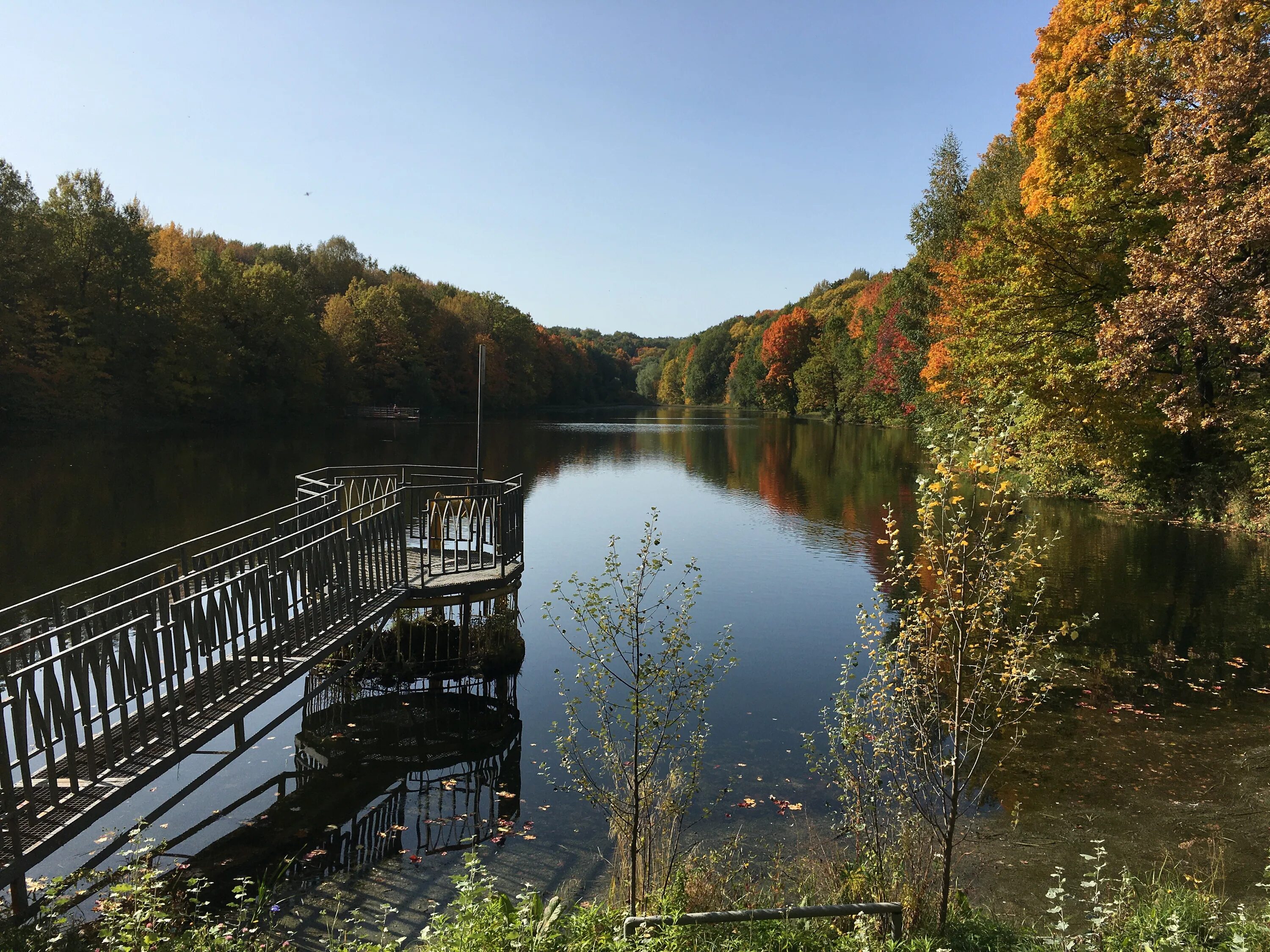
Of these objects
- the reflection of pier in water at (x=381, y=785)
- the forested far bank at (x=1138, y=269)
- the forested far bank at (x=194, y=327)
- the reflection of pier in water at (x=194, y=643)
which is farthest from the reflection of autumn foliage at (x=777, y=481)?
the forested far bank at (x=194, y=327)

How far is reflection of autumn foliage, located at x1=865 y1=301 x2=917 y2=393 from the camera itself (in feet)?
177

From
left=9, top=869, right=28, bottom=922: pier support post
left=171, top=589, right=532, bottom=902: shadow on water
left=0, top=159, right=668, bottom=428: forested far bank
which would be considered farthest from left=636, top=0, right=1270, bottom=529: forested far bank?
left=0, top=159, right=668, bottom=428: forested far bank

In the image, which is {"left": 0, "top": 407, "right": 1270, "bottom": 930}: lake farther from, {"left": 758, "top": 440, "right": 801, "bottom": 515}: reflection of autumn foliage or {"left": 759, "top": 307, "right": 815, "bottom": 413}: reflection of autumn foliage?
{"left": 759, "top": 307, "right": 815, "bottom": 413}: reflection of autumn foliage

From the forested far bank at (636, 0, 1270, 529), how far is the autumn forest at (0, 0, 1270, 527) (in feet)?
0.22

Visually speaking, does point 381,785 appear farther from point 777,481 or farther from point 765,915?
point 777,481

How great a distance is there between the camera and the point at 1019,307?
21.7 meters

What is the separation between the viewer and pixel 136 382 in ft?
160

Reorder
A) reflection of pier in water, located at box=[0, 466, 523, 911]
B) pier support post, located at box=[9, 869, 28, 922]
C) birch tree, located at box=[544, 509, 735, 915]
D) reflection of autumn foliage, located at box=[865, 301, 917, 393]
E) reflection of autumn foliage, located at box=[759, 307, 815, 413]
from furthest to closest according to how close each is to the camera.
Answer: reflection of autumn foliage, located at box=[759, 307, 815, 413] → reflection of autumn foliage, located at box=[865, 301, 917, 393] → birch tree, located at box=[544, 509, 735, 915] → reflection of pier in water, located at box=[0, 466, 523, 911] → pier support post, located at box=[9, 869, 28, 922]

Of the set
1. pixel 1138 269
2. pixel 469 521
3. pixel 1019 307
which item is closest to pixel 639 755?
pixel 469 521

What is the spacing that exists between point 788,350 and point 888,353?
4040 cm

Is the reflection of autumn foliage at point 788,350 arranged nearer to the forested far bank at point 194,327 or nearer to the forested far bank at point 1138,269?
the forested far bank at point 194,327

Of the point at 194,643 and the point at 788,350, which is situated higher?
the point at 788,350

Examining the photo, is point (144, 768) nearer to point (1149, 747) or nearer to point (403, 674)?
point (403, 674)

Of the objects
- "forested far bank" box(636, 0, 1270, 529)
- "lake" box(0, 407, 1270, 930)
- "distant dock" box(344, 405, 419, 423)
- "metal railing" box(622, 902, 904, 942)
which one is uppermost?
"forested far bank" box(636, 0, 1270, 529)
